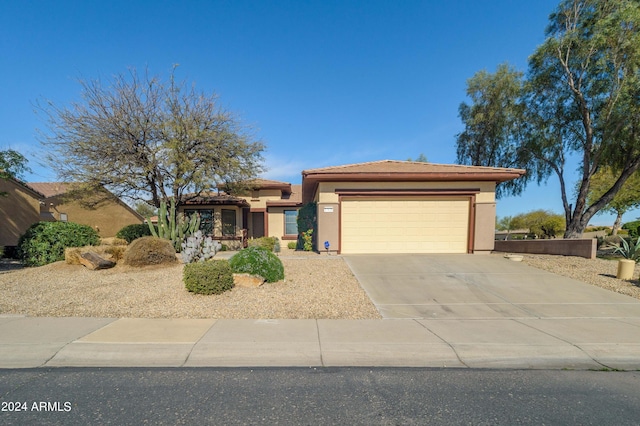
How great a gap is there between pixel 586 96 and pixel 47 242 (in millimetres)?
23199

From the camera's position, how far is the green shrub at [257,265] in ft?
24.3

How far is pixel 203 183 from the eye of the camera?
46.8ft

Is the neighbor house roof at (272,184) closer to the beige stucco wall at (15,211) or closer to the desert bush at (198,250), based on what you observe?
the desert bush at (198,250)

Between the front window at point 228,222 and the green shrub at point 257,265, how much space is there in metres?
11.7

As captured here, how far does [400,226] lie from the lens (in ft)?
41.1

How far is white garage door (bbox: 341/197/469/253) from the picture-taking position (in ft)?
41.1

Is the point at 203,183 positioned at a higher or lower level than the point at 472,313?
higher

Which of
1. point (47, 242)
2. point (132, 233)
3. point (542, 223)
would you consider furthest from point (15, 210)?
point (542, 223)

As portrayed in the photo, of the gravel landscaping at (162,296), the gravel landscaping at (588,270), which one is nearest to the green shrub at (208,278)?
the gravel landscaping at (162,296)

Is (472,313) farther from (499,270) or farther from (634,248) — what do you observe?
(634,248)

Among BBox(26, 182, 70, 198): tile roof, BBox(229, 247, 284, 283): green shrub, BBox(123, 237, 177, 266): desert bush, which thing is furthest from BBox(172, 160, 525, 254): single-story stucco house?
BBox(26, 182, 70, 198): tile roof

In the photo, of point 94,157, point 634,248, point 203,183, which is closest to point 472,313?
point 634,248

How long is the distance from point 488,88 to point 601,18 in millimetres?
6229

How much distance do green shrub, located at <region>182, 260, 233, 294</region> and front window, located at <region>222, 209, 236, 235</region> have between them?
1228 cm
